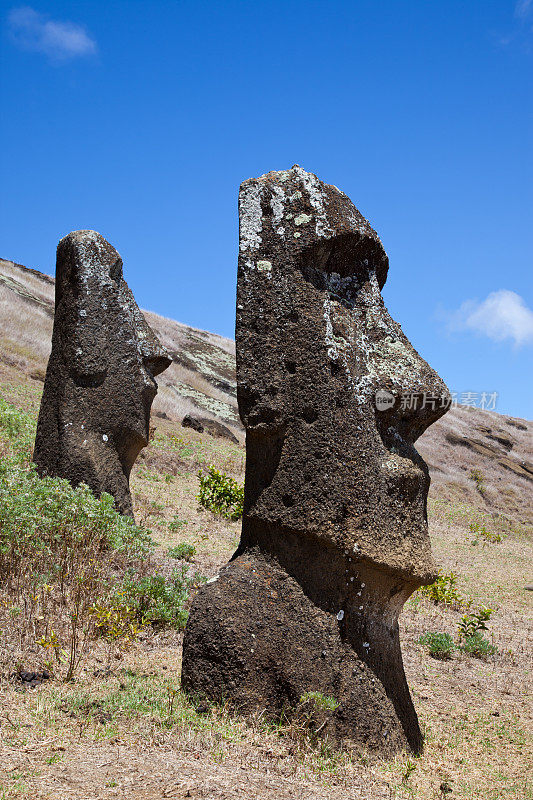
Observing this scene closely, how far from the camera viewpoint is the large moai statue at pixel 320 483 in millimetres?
4250

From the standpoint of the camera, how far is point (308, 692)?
417cm

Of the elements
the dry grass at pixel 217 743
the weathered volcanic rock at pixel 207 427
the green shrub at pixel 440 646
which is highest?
the weathered volcanic rock at pixel 207 427

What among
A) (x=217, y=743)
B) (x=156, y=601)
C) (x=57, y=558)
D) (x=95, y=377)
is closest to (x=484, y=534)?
(x=95, y=377)

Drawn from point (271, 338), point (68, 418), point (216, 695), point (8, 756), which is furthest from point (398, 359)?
point (68, 418)

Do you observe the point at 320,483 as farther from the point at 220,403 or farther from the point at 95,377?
the point at 220,403

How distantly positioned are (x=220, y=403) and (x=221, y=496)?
69.7ft

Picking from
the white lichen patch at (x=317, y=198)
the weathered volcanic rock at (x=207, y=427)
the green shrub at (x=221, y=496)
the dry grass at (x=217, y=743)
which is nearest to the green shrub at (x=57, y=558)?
the dry grass at (x=217, y=743)

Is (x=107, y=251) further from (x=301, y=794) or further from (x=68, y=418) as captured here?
(x=301, y=794)

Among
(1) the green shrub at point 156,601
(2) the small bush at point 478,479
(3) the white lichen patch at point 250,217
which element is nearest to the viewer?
(3) the white lichen patch at point 250,217

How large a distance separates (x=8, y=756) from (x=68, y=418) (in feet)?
16.8

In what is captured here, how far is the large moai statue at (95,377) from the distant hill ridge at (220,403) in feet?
37.9

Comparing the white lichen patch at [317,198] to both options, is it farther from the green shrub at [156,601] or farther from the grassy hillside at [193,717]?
the green shrub at [156,601]

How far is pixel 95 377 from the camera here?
27.3ft

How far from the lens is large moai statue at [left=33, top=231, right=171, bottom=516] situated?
8.23 m
